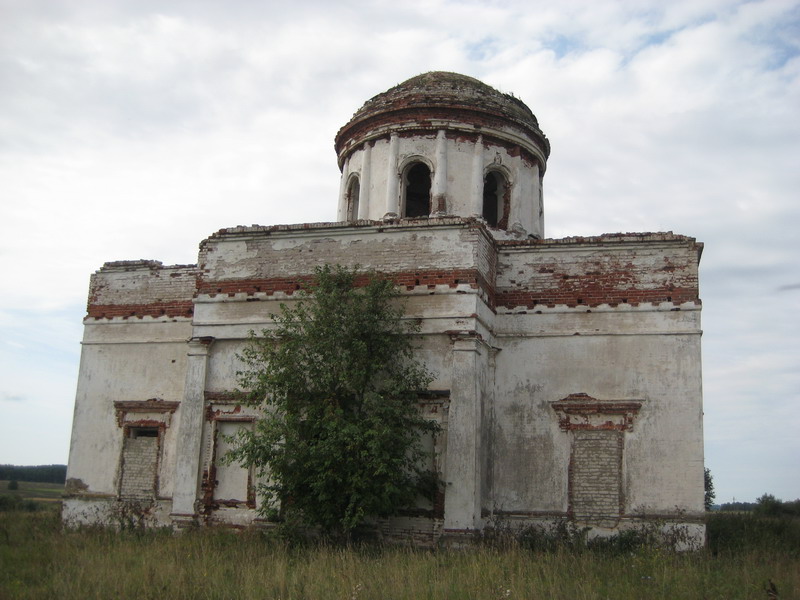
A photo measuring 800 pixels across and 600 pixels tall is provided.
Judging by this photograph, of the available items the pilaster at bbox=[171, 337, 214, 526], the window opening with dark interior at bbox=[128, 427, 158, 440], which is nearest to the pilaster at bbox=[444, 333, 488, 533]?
the pilaster at bbox=[171, 337, 214, 526]

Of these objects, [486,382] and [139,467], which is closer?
[486,382]

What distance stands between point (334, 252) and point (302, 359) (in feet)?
7.77

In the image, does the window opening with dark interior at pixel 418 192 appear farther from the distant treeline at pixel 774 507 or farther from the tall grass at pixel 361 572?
the distant treeline at pixel 774 507

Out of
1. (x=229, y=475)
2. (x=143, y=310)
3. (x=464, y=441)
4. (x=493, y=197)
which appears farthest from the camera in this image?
(x=493, y=197)

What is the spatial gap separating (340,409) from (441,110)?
775 centimetres

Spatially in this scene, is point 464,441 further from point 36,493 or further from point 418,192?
point 36,493

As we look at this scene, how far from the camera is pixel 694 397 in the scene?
13375 millimetres

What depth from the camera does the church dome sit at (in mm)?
17031

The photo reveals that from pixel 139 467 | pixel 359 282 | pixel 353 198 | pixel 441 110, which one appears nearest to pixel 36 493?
pixel 139 467

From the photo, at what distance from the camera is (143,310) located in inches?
662

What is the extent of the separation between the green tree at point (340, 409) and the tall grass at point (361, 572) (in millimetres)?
792

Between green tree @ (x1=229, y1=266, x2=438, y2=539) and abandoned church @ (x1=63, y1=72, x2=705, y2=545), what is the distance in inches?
21.2

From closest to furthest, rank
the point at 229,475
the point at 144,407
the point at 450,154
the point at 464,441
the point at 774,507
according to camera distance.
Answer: the point at 464,441 → the point at 229,475 → the point at 144,407 → the point at 450,154 → the point at 774,507

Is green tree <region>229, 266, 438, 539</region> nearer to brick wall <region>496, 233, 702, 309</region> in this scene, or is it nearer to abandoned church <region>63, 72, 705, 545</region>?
abandoned church <region>63, 72, 705, 545</region>
